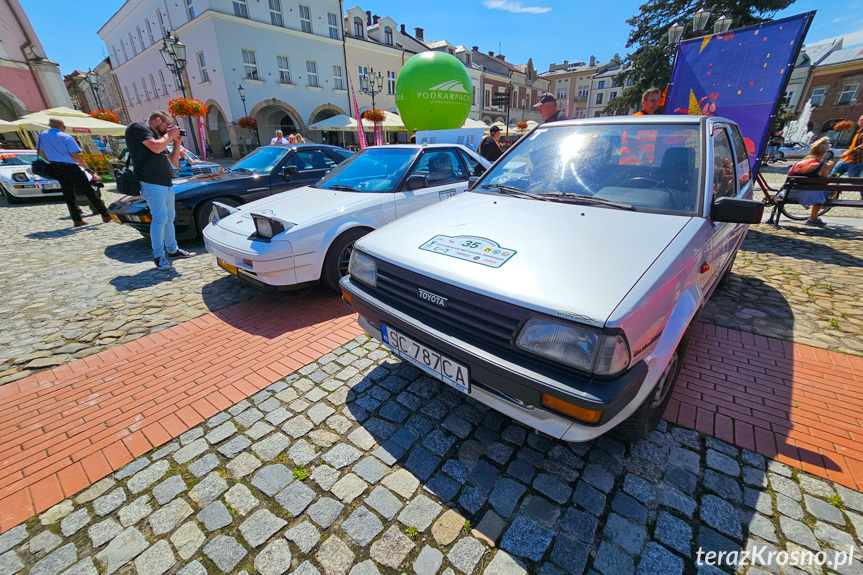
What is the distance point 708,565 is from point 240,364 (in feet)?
10.3

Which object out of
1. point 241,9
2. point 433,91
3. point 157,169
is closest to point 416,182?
point 157,169

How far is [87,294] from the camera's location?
4.19 meters

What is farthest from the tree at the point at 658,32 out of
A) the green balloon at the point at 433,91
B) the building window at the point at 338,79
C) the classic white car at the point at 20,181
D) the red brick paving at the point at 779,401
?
the classic white car at the point at 20,181

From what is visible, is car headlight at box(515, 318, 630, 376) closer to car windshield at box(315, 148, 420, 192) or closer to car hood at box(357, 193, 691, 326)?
car hood at box(357, 193, 691, 326)

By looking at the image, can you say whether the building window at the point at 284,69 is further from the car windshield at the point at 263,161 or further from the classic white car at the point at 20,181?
the car windshield at the point at 263,161

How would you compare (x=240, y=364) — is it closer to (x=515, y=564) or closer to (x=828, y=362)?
A: (x=515, y=564)

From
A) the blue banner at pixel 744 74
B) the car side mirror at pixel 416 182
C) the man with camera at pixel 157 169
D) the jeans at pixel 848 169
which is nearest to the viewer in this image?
the car side mirror at pixel 416 182

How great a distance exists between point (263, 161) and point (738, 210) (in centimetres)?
648

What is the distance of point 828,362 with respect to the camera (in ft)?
9.09

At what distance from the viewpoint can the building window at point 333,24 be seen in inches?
952

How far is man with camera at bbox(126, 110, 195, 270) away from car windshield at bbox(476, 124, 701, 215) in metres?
4.33

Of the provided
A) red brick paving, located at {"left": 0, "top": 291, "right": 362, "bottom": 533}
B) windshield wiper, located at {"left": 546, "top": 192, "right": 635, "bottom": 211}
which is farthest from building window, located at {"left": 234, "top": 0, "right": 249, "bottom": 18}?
windshield wiper, located at {"left": 546, "top": 192, "right": 635, "bottom": 211}

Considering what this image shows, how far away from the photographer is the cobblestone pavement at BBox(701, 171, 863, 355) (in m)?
3.20

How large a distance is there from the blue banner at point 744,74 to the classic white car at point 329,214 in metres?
4.90
